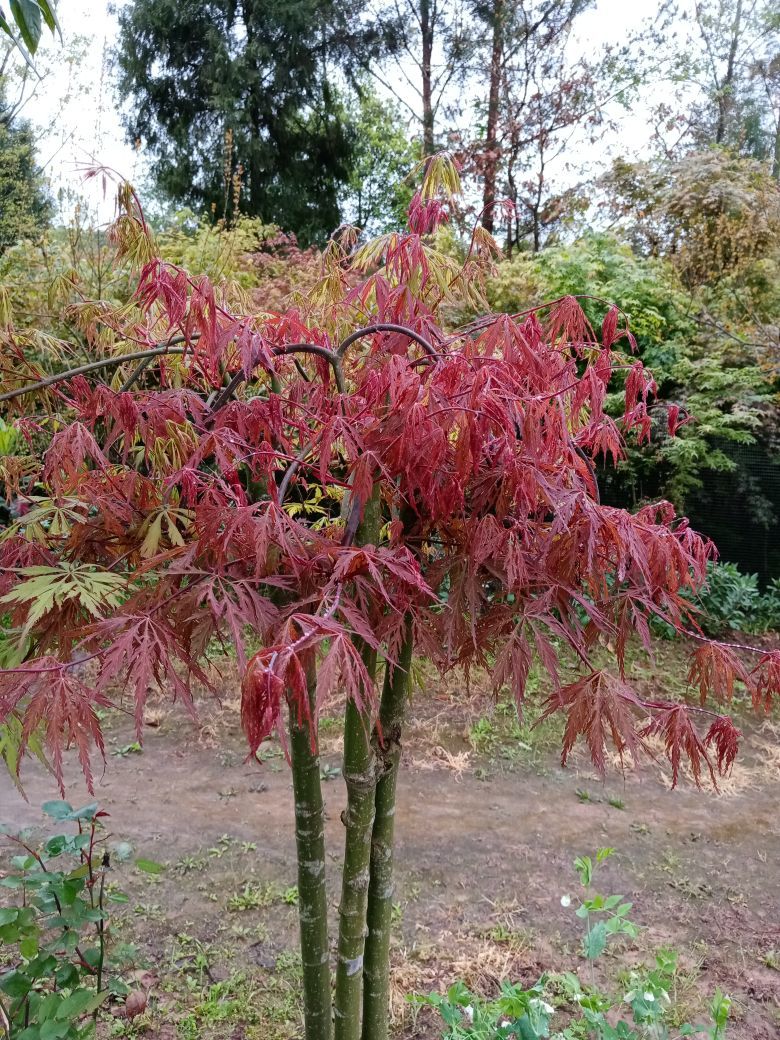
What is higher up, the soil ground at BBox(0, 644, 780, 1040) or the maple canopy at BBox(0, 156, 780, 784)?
the maple canopy at BBox(0, 156, 780, 784)

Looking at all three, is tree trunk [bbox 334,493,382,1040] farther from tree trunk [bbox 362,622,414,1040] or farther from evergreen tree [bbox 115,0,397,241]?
evergreen tree [bbox 115,0,397,241]

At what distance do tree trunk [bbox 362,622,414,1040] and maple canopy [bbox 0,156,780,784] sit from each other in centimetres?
25

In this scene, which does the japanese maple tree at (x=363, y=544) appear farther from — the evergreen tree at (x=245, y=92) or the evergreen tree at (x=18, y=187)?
the evergreen tree at (x=245, y=92)

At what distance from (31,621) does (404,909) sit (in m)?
2.02

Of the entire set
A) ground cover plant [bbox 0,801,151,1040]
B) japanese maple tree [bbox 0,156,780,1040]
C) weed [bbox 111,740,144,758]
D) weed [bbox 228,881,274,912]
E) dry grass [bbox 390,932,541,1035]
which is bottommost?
dry grass [bbox 390,932,541,1035]

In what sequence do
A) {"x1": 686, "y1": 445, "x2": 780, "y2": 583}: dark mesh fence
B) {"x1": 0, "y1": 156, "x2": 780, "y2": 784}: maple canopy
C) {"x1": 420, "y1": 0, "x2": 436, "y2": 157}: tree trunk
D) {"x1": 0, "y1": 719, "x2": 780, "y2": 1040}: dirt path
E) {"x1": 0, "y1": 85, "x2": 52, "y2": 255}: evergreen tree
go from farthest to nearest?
{"x1": 420, "y1": 0, "x2": 436, "y2": 157}: tree trunk → {"x1": 0, "y1": 85, "x2": 52, "y2": 255}: evergreen tree → {"x1": 686, "y1": 445, "x2": 780, "y2": 583}: dark mesh fence → {"x1": 0, "y1": 719, "x2": 780, "y2": 1040}: dirt path → {"x1": 0, "y1": 156, "x2": 780, "y2": 784}: maple canopy

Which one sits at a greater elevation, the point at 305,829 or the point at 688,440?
the point at 688,440

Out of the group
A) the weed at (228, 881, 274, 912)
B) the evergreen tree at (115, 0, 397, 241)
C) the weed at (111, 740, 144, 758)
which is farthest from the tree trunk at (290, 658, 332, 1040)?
the evergreen tree at (115, 0, 397, 241)

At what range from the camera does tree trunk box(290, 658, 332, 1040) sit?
1.51m

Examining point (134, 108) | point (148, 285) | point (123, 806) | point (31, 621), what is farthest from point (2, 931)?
point (134, 108)

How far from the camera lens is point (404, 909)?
2549mm

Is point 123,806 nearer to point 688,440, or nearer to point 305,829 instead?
point 305,829

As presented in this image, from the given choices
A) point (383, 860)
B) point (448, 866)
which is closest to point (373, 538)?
point (383, 860)

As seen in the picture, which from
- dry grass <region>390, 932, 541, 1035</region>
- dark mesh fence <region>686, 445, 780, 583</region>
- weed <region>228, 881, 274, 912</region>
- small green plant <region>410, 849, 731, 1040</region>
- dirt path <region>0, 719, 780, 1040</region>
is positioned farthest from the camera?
dark mesh fence <region>686, 445, 780, 583</region>
